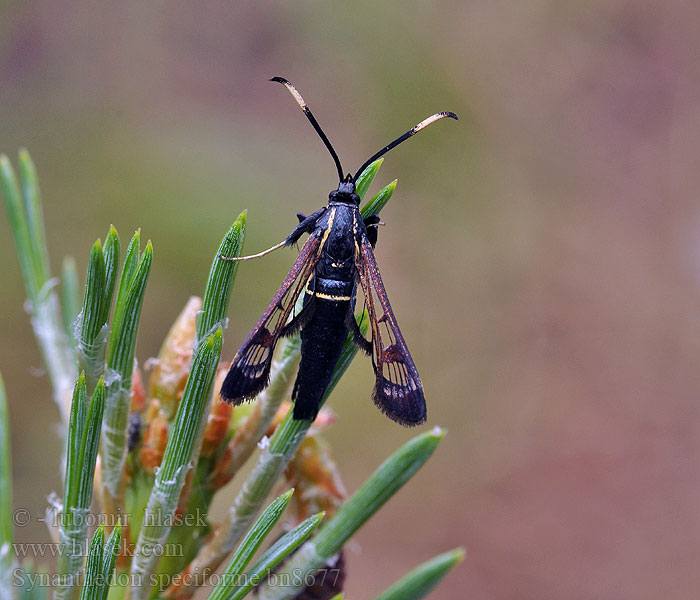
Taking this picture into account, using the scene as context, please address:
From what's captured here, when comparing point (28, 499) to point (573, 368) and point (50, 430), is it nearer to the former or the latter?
point (50, 430)

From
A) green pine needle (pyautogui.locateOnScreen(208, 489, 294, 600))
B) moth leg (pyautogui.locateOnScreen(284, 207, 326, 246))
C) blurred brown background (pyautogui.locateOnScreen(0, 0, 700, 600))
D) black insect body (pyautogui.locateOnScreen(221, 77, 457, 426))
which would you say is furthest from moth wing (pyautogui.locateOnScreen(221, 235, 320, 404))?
blurred brown background (pyautogui.locateOnScreen(0, 0, 700, 600))

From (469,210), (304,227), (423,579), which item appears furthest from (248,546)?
(469,210)

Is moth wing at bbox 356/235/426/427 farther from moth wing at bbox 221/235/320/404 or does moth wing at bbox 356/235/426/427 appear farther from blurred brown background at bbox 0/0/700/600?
blurred brown background at bbox 0/0/700/600

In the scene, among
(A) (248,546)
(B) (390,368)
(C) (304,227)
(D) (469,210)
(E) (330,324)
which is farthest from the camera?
(D) (469,210)

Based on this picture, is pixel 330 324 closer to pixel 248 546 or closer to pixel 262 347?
pixel 262 347

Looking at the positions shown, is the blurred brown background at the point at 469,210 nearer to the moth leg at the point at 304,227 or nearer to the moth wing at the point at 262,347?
the moth leg at the point at 304,227

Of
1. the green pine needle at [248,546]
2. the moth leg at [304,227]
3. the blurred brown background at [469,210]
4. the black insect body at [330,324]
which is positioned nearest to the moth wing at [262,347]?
the black insect body at [330,324]

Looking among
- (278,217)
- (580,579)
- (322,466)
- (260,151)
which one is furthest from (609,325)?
(322,466)
